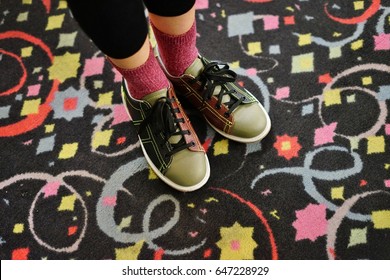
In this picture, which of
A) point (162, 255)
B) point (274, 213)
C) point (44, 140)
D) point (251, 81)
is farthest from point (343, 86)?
point (44, 140)

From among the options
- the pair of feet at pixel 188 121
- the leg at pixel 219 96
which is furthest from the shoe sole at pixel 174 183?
the leg at pixel 219 96

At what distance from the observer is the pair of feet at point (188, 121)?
Answer: 35.7 inches

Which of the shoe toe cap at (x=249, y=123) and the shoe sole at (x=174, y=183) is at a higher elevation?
the shoe toe cap at (x=249, y=123)

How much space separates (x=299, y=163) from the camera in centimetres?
93

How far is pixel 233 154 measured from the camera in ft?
3.15

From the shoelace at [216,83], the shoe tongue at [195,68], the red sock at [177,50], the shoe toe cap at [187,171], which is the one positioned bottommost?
the shoe toe cap at [187,171]

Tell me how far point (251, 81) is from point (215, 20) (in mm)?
248

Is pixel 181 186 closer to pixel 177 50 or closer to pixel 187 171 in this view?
pixel 187 171

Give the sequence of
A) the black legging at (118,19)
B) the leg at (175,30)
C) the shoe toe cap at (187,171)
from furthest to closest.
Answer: the shoe toe cap at (187,171), the leg at (175,30), the black legging at (118,19)

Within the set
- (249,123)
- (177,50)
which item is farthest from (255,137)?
(177,50)

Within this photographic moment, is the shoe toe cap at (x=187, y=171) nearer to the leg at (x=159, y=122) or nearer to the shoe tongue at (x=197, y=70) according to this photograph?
the leg at (x=159, y=122)

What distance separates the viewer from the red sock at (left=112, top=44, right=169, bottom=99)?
83 cm

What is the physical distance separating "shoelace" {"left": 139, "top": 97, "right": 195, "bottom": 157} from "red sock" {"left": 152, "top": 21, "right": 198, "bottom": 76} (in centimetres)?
8

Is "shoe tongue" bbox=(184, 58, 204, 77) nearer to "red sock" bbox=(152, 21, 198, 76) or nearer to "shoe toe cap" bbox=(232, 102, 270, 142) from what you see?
"red sock" bbox=(152, 21, 198, 76)
